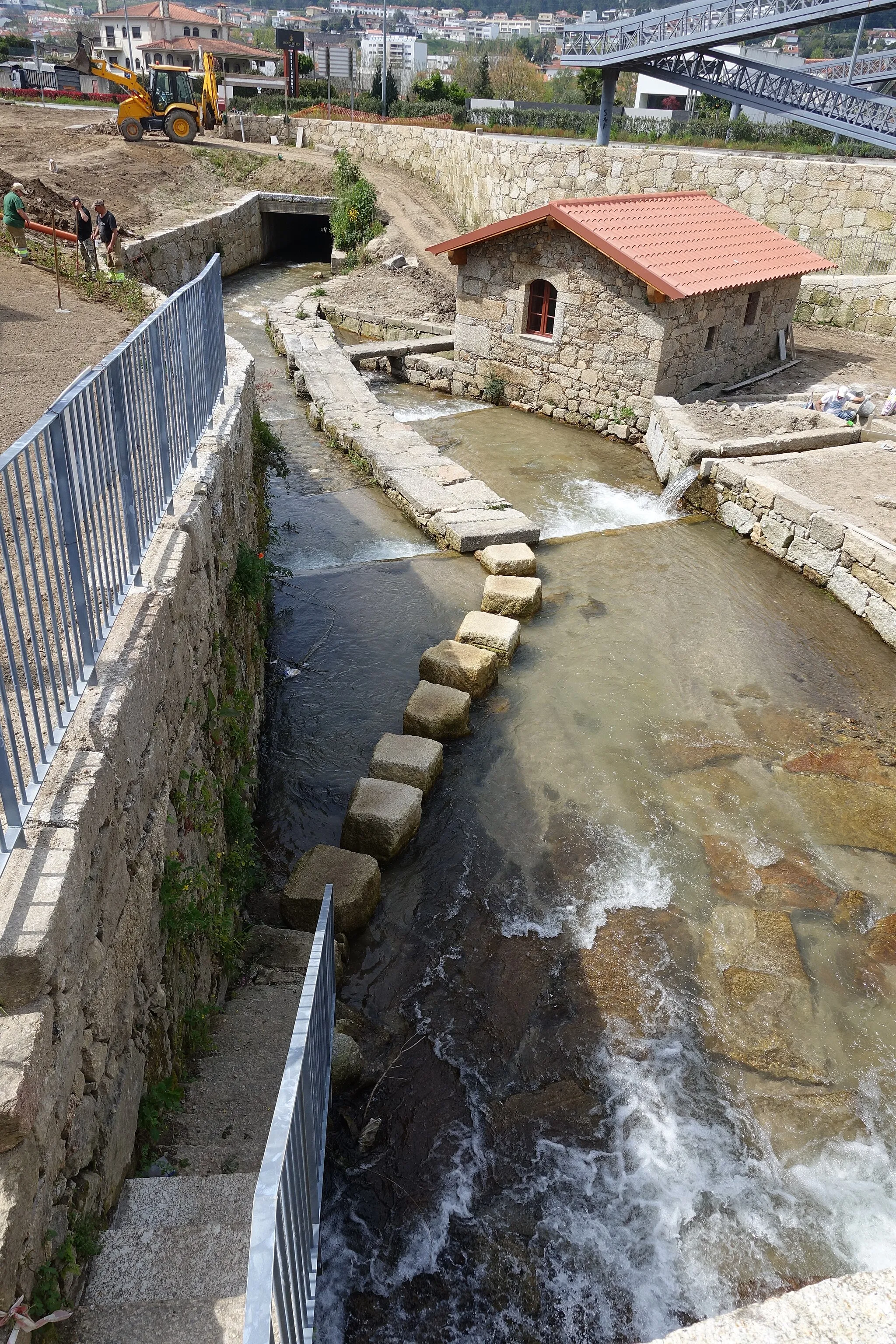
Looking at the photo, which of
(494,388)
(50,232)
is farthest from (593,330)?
(50,232)

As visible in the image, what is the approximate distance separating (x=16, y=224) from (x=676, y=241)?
8.85 metres

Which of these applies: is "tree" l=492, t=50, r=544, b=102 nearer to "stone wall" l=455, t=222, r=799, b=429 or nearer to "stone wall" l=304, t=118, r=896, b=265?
"stone wall" l=304, t=118, r=896, b=265

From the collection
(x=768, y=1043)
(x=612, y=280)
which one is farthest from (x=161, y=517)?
(x=612, y=280)

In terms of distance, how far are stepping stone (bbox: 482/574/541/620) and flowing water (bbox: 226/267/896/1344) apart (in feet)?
0.65

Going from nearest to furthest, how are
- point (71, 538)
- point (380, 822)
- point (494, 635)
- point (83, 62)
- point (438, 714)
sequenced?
1. point (71, 538)
2. point (380, 822)
3. point (438, 714)
4. point (494, 635)
5. point (83, 62)

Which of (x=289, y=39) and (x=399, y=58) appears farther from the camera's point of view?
(x=399, y=58)

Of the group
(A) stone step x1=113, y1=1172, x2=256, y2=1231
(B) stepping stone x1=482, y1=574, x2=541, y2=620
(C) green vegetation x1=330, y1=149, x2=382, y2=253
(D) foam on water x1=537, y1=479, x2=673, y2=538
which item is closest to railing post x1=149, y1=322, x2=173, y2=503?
(A) stone step x1=113, y1=1172, x2=256, y2=1231

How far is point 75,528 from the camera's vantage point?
9.96 feet

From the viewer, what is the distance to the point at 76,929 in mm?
2559

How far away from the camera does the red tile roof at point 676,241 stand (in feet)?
38.9

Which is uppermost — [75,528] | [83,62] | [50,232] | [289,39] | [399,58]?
[399,58]

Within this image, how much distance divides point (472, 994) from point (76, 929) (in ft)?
9.22

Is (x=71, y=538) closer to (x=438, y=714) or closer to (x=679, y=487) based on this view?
(x=438, y=714)

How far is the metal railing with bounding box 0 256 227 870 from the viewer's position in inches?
103
